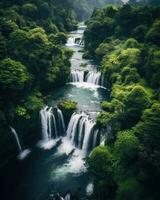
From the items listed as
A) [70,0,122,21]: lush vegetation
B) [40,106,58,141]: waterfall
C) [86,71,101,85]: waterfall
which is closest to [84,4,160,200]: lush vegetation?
[86,71,101,85]: waterfall

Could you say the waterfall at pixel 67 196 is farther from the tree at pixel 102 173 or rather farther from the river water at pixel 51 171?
the tree at pixel 102 173

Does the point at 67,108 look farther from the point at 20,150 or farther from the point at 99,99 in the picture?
the point at 20,150

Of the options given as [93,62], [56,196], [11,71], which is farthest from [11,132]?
[93,62]

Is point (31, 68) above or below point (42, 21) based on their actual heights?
below

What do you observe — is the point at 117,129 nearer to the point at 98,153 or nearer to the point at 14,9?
the point at 98,153

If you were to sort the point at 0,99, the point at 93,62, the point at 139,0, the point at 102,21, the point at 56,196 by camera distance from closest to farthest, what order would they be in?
1. the point at 56,196
2. the point at 0,99
3. the point at 93,62
4. the point at 102,21
5. the point at 139,0

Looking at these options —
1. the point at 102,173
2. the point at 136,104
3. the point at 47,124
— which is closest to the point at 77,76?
the point at 47,124

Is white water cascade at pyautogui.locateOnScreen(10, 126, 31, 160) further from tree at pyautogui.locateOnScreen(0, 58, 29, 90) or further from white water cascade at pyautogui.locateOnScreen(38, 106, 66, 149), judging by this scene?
tree at pyautogui.locateOnScreen(0, 58, 29, 90)

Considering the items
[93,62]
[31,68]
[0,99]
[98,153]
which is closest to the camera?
[98,153]
